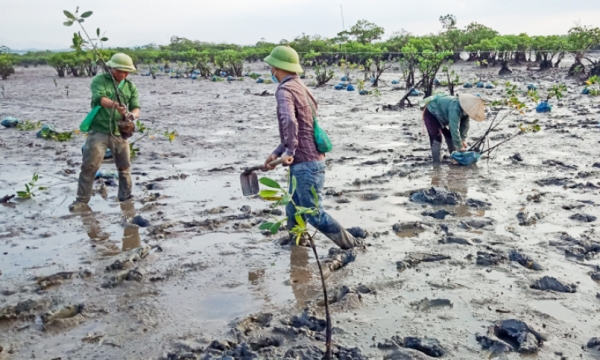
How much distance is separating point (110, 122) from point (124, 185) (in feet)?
2.65

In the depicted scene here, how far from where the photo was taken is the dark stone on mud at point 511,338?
305cm

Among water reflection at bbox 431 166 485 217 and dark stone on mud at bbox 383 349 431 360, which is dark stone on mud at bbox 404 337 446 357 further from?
water reflection at bbox 431 166 485 217

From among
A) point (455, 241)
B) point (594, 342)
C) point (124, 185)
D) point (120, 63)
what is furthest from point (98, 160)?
point (594, 342)

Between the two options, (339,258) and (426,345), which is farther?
(339,258)

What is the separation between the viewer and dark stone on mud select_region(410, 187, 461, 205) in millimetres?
5879

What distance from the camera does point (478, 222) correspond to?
520 centimetres

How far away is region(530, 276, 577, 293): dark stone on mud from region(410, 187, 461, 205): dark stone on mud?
2080 millimetres

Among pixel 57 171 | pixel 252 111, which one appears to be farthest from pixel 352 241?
pixel 252 111

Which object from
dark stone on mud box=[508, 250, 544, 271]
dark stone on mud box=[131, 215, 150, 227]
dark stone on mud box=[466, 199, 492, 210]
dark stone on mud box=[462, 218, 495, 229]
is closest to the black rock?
dark stone on mud box=[508, 250, 544, 271]

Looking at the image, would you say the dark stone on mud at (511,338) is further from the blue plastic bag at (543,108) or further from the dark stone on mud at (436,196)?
the blue plastic bag at (543,108)

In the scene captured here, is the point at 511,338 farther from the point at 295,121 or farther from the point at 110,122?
the point at 110,122

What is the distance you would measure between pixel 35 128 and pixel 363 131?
6.62 metres

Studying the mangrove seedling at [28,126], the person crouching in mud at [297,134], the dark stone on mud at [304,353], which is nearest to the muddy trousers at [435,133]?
the person crouching in mud at [297,134]

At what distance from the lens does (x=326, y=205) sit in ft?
19.4
